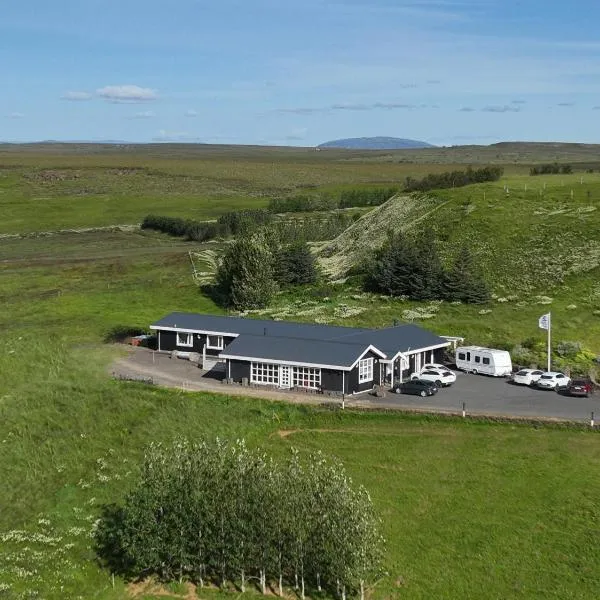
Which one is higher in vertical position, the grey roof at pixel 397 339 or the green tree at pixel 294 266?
the green tree at pixel 294 266

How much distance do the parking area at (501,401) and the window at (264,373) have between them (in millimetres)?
6202

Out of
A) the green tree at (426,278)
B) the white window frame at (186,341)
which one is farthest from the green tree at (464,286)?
the white window frame at (186,341)

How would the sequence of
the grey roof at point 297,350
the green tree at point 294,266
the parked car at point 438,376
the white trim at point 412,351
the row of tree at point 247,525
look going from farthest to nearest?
1. the green tree at point 294,266
2. the white trim at point 412,351
3. the parked car at point 438,376
4. the grey roof at point 297,350
5. the row of tree at point 247,525

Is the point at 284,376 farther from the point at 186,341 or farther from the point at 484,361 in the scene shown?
the point at 484,361

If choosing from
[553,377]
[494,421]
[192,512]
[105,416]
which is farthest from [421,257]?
[192,512]

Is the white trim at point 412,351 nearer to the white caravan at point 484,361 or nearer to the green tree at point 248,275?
the white caravan at point 484,361

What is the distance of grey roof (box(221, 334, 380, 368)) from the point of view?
51219 millimetres

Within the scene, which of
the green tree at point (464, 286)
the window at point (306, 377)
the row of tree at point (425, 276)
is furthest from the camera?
the row of tree at point (425, 276)

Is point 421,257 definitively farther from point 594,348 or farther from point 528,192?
point 528,192

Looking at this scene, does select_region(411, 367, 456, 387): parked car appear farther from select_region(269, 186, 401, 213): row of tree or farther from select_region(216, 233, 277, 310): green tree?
select_region(269, 186, 401, 213): row of tree

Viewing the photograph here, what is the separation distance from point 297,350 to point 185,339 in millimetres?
12553

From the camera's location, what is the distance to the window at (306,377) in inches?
2035

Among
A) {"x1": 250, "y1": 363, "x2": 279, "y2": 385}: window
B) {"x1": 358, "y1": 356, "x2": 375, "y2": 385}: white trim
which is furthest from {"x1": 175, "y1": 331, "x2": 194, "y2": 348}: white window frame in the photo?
{"x1": 358, "y1": 356, "x2": 375, "y2": 385}: white trim

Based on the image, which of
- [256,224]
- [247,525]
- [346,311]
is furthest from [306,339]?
[256,224]
